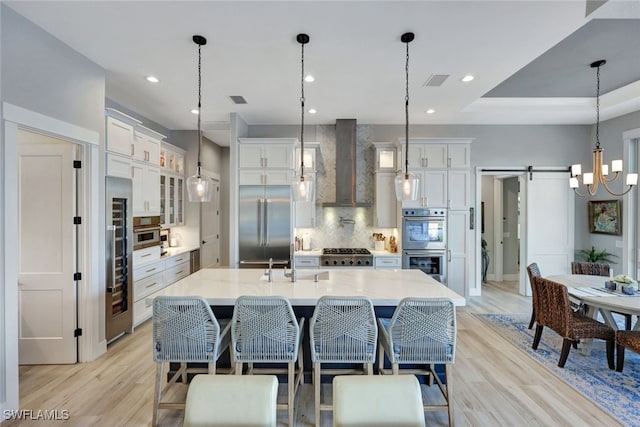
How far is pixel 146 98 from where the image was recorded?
4.25 meters

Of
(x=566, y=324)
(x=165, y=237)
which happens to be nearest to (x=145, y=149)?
(x=165, y=237)

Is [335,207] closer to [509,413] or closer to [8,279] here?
[509,413]

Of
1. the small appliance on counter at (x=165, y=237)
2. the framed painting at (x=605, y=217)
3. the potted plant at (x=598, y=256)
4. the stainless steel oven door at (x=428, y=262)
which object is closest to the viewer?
the stainless steel oven door at (x=428, y=262)

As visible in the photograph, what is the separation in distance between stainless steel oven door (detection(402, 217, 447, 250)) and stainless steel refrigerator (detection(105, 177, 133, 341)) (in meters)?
3.93

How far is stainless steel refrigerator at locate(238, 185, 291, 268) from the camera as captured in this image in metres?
4.87

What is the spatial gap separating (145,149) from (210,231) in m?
2.82

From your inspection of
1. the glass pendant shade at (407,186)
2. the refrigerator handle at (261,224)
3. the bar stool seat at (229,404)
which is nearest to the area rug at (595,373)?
the glass pendant shade at (407,186)

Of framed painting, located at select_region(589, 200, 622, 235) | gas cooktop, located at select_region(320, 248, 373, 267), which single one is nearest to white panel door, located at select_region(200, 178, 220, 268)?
gas cooktop, located at select_region(320, 248, 373, 267)

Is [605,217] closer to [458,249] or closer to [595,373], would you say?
[458,249]

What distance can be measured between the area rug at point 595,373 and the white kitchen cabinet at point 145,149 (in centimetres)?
537

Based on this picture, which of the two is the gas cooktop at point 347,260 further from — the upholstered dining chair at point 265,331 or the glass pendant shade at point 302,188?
the upholstered dining chair at point 265,331

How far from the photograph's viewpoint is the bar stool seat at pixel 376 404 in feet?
4.31

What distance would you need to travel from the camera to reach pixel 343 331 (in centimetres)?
216

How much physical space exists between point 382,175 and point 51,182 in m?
4.37
